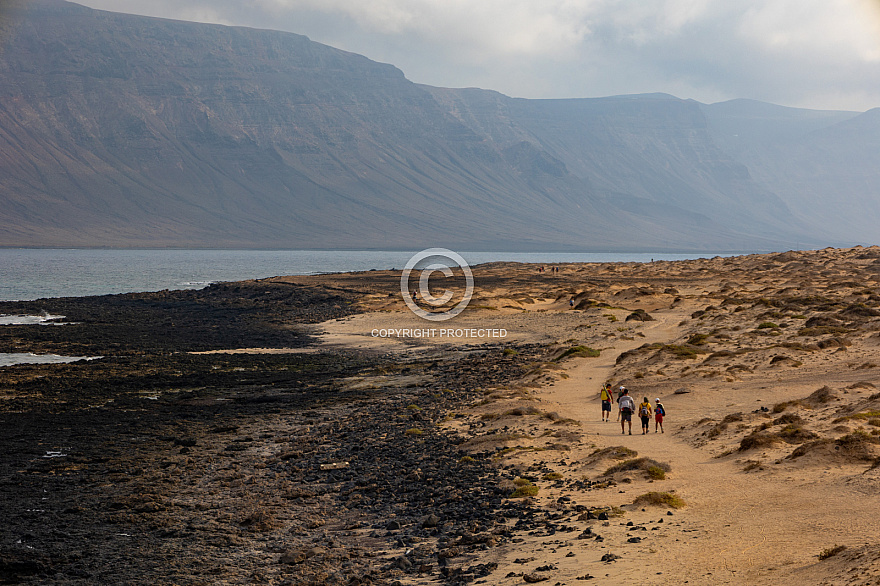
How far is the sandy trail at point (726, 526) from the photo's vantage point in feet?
37.2

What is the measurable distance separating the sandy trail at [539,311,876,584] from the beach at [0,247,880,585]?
57 millimetres

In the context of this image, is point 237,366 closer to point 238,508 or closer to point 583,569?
point 238,508

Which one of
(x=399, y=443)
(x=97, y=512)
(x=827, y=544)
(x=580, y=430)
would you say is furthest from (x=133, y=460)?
(x=827, y=544)

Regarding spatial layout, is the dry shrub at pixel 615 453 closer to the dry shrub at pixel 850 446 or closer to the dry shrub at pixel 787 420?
the dry shrub at pixel 850 446

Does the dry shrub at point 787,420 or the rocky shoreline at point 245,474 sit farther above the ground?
the dry shrub at point 787,420

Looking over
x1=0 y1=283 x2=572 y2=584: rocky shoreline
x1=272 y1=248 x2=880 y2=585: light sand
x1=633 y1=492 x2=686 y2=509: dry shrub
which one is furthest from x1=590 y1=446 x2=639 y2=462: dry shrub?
x1=633 y1=492 x2=686 y2=509: dry shrub

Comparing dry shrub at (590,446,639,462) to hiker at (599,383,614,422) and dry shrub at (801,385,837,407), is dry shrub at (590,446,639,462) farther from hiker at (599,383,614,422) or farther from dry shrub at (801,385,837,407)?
dry shrub at (801,385,837,407)

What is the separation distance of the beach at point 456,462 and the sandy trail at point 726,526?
0.06 m

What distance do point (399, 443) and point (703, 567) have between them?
11.8 meters

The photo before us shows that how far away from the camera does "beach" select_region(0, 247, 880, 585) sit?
1300cm

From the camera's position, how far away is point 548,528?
46.5ft

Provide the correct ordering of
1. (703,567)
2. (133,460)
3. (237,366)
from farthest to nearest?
1. (237,366)
2. (133,460)
3. (703,567)

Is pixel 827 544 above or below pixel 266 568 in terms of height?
above

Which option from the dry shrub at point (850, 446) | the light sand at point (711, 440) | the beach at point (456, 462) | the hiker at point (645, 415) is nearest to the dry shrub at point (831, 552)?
the beach at point (456, 462)
